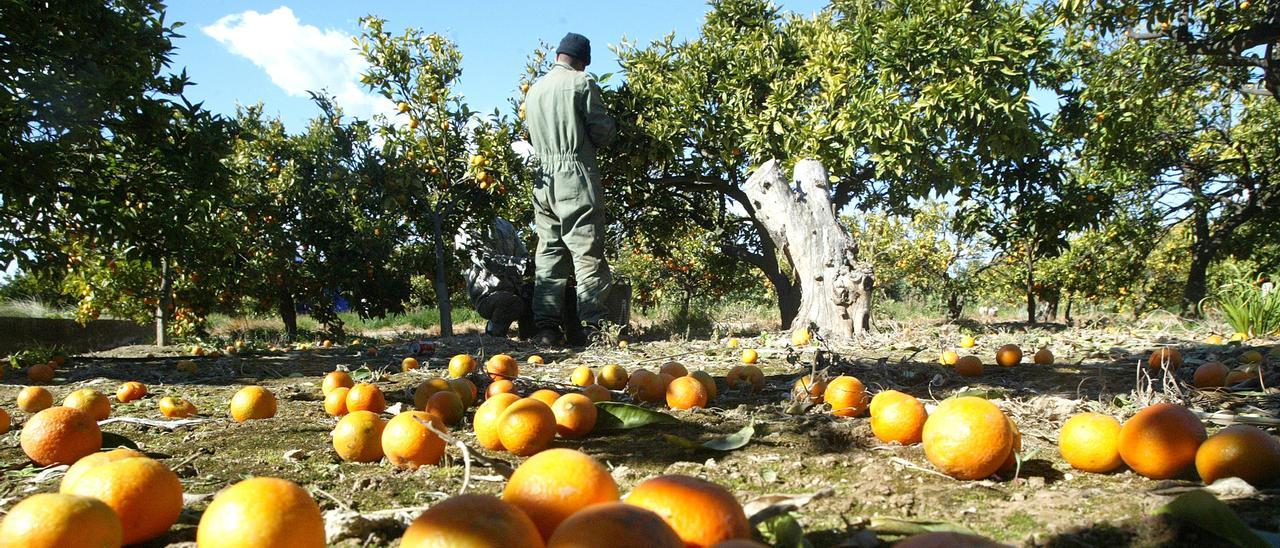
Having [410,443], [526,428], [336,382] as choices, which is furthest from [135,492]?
[336,382]

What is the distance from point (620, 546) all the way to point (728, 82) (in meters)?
8.48

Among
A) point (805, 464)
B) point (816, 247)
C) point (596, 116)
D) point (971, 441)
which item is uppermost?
point (596, 116)

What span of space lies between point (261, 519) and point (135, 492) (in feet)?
1.40

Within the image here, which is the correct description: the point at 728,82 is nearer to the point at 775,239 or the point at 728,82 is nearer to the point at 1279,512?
the point at 775,239

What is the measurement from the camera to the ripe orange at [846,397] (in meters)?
2.96

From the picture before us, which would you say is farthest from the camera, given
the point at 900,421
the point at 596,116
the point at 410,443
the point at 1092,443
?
the point at 596,116

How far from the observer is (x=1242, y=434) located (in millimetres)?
1831

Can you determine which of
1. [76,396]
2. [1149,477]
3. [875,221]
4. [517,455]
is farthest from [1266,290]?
[875,221]

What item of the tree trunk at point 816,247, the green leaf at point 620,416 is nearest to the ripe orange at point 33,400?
the green leaf at point 620,416

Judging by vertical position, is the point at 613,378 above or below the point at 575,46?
below

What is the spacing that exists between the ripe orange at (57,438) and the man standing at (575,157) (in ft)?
17.1

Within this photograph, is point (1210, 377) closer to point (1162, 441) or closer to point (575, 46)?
point (1162, 441)

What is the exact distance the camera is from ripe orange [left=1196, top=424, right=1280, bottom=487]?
1794 millimetres

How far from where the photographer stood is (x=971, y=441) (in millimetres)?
1951
